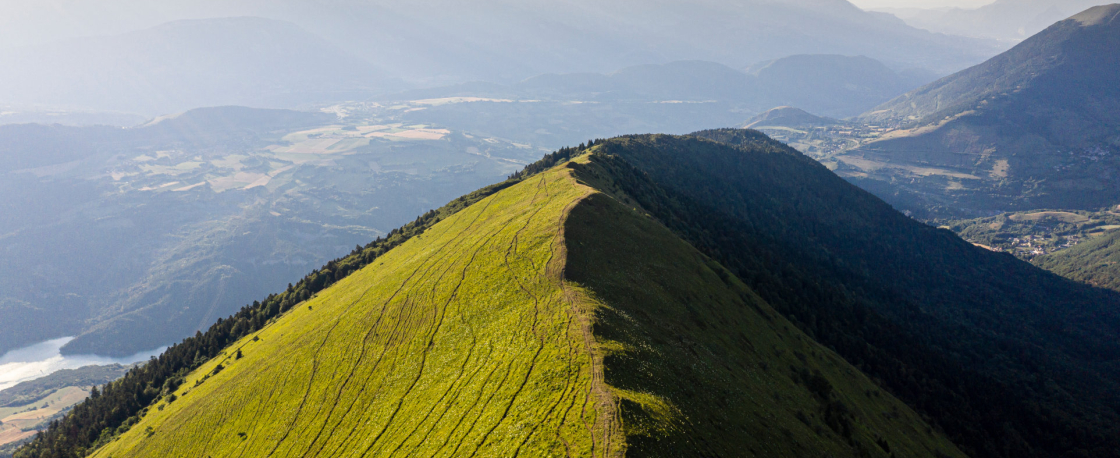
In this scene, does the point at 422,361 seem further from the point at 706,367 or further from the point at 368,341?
the point at 706,367

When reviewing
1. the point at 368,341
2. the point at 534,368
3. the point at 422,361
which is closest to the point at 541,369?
the point at 534,368

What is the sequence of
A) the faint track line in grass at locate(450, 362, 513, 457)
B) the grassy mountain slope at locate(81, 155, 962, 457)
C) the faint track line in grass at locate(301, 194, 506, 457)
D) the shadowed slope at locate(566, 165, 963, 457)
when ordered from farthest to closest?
the faint track line in grass at locate(301, 194, 506, 457) → the shadowed slope at locate(566, 165, 963, 457) → the grassy mountain slope at locate(81, 155, 962, 457) → the faint track line in grass at locate(450, 362, 513, 457)

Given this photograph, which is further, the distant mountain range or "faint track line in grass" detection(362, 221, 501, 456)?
"faint track line in grass" detection(362, 221, 501, 456)

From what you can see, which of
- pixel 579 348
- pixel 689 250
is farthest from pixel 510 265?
pixel 689 250

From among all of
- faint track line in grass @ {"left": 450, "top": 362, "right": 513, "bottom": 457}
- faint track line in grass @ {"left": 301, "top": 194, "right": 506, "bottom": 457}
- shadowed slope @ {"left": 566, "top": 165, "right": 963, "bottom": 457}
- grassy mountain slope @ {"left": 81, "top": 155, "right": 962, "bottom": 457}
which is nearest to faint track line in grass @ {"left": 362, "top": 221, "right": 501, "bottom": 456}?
grassy mountain slope @ {"left": 81, "top": 155, "right": 962, "bottom": 457}

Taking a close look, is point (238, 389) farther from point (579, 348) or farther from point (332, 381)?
point (579, 348)

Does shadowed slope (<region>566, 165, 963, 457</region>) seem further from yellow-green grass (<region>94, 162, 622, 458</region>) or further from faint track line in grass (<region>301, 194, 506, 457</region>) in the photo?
faint track line in grass (<region>301, 194, 506, 457</region>)
